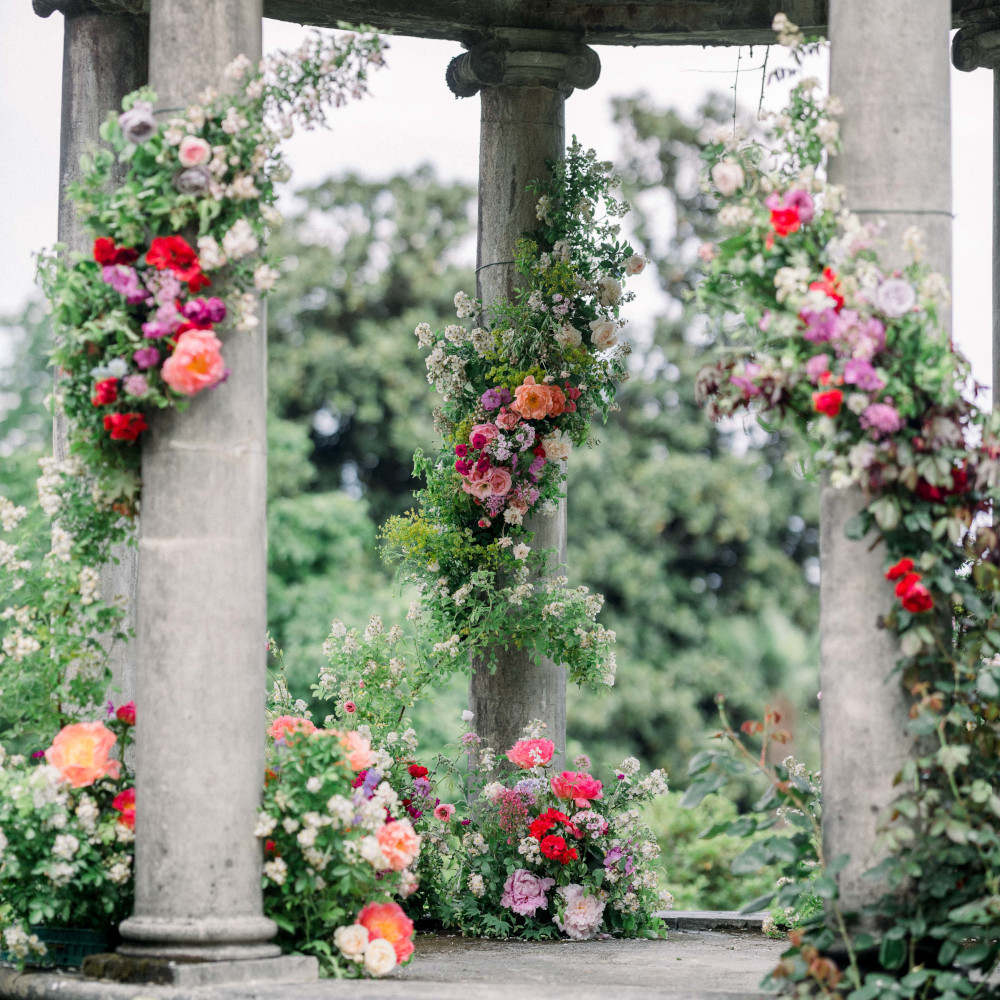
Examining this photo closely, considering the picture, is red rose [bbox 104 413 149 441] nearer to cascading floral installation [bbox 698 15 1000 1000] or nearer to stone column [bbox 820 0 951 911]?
cascading floral installation [bbox 698 15 1000 1000]

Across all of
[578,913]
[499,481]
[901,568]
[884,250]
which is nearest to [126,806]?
[578,913]

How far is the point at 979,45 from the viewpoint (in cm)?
→ 880

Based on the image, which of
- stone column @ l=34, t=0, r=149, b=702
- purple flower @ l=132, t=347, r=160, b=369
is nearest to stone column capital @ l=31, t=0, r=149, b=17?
stone column @ l=34, t=0, r=149, b=702

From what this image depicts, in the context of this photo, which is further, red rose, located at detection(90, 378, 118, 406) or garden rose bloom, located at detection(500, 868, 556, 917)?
garden rose bloom, located at detection(500, 868, 556, 917)

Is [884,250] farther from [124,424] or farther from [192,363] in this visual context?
[124,424]

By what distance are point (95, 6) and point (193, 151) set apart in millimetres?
3276

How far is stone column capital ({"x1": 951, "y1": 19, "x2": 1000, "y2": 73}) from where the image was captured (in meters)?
8.77

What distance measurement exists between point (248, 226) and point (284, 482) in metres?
17.3

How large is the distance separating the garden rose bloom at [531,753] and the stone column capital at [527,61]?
4.19 metres

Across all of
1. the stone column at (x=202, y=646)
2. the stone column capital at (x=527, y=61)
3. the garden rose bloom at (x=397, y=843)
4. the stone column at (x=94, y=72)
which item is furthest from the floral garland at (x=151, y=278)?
the stone column capital at (x=527, y=61)

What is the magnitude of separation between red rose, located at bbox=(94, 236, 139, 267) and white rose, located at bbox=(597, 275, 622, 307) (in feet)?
12.5

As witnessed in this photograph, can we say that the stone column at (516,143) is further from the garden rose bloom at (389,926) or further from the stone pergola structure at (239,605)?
the stone pergola structure at (239,605)

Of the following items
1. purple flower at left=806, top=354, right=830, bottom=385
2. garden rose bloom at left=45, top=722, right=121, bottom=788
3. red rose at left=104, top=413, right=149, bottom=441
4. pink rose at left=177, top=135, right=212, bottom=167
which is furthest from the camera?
garden rose bloom at left=45, top=722, right=121, bottom=788

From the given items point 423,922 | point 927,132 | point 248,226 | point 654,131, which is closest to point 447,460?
point 423,922
